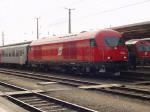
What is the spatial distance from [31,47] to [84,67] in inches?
436

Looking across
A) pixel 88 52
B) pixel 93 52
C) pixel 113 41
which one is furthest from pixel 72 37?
pixel 113 41

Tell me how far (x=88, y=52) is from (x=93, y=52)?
20.6 inches

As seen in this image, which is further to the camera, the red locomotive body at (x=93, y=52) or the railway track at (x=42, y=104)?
the red locomotive body at (x=93, y=52)

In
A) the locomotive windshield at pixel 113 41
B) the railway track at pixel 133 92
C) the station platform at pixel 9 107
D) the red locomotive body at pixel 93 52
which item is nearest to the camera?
the station platform at pixel 9 107

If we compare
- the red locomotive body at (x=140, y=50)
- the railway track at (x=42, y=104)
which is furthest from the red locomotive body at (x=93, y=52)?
the railway track at (x=42, y=104)

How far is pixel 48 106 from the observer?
9.20m

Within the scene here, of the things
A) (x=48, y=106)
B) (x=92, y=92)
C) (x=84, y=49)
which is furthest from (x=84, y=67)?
(x=48, y=106)

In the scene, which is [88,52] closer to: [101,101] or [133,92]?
[133,92]

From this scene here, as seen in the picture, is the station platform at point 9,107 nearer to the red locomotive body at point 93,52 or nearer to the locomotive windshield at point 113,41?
the red locomotive body at point 93,52

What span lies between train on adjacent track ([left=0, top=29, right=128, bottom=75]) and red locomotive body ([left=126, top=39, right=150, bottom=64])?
481 cm

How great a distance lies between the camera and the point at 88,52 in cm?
1811

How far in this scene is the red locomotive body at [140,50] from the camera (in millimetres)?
23312

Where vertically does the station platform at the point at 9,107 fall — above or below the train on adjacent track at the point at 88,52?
below

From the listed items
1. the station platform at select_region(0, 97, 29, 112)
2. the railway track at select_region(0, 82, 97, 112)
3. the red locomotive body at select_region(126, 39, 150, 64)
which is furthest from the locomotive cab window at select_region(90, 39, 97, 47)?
the station platform at select_region(0, 97, 29, 112)
